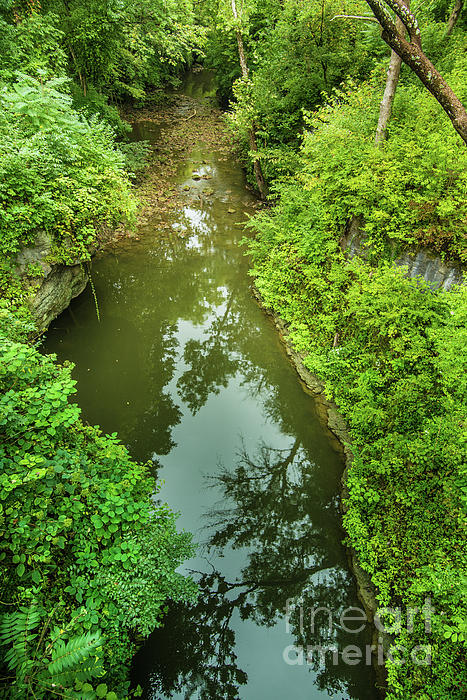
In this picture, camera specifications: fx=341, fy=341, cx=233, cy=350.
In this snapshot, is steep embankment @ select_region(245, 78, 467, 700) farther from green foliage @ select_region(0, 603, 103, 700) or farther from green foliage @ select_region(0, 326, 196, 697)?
green foliage @ select_region(0, 603, 103, 700)

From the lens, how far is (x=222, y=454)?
6.56 metres

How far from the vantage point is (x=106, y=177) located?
7.93 m

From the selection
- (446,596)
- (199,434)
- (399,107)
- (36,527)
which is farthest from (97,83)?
(446,596)

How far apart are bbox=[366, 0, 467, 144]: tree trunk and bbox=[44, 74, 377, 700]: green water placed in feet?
18.1

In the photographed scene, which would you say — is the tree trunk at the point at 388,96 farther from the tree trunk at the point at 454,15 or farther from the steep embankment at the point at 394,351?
the tree trunk at the point at 454,15

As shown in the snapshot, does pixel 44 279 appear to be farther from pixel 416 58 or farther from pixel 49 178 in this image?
pixel 416 58

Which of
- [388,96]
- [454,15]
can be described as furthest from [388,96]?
[454,15]

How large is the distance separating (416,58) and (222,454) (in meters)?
6.01

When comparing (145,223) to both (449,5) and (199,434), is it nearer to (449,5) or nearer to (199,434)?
(199,434)

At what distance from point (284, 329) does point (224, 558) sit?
5.58 m

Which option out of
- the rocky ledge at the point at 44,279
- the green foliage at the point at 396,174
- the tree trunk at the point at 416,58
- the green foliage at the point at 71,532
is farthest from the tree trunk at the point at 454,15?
the green foliage at the point at 71,532

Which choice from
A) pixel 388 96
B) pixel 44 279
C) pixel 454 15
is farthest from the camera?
pixel 454 15

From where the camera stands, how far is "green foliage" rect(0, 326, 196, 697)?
3021 mm

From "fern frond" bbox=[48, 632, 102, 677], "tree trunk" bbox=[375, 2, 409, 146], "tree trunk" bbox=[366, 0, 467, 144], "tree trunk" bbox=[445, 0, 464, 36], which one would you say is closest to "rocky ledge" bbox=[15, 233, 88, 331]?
"fern frond" bbox=[48, 632, 102, 677]
